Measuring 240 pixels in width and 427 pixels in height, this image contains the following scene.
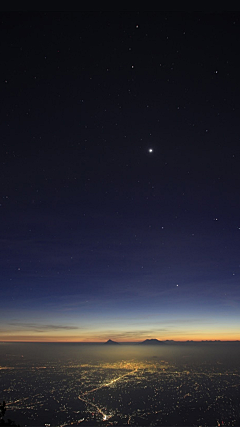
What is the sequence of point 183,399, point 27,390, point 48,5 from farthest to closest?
point 27,390 < point 183,399 < point 48,5

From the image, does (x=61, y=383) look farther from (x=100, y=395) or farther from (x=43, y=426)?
(x=43, y=426)

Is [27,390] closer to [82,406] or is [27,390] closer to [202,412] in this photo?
[82,406]

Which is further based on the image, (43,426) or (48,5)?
(43,426)

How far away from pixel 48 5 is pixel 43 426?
5034cm

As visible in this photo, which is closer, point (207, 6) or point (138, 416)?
point (207, 6)

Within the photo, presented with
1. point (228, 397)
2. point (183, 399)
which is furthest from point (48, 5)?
point (228, 397)

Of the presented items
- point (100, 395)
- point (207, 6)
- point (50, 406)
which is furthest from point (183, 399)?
point (207, 6)

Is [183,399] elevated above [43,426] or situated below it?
below

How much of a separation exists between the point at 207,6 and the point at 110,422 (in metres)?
53.7

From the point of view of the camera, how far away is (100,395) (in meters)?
60.1

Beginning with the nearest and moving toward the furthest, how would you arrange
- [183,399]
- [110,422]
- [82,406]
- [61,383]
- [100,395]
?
[110,422]
[82,406]
[183,399]
[100,395]
[61,383]

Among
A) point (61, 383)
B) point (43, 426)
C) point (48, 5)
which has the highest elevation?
point (48, 5)

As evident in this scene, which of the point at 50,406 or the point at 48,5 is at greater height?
the point at 48,5

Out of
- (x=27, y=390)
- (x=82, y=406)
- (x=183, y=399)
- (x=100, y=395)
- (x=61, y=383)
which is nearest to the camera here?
(x=82, y=406)
